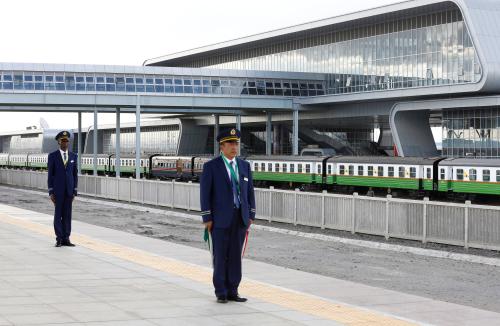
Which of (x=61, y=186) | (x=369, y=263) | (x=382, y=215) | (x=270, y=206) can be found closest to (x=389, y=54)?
(x=270, y=206)

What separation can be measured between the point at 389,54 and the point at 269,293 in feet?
200

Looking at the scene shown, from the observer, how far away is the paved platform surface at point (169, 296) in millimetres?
8633

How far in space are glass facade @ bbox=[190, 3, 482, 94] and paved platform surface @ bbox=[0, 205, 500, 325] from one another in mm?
48805

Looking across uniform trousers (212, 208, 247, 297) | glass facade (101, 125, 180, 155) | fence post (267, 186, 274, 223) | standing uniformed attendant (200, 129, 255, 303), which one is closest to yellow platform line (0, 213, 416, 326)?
uniform trousers (212, 208, 247, 297)

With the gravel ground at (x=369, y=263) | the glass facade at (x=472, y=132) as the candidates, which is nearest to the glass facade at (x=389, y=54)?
the glass facade at (x=472, y=132)

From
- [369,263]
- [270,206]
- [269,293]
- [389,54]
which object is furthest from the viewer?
[389,54]

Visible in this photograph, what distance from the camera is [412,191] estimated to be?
41.4 metres

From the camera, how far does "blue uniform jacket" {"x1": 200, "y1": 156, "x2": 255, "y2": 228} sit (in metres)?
9.85

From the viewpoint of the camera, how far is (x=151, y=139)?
11575cm

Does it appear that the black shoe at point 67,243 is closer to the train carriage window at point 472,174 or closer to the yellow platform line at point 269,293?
the yellow platform line at point 269,293

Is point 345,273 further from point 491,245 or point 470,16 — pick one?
point 470,16

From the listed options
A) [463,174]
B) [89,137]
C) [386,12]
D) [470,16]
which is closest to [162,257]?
[463,174]

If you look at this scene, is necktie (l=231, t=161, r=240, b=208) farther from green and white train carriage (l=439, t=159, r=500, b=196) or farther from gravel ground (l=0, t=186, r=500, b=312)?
green and white train carriage (l=439, t=159, r=500, b=196)

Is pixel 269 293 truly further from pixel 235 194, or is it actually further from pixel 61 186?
pixel 61 186
